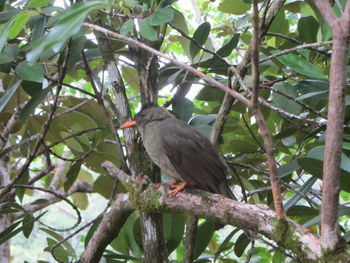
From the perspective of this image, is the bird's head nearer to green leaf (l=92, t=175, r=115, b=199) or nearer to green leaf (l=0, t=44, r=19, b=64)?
green leaf (l=92, t=175, r=115, b=199)

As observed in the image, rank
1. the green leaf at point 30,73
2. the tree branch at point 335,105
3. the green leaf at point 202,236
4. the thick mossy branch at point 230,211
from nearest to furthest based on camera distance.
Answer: the tree branch at point 335,105, the thick mossy branch at point 230,211, the green leaf at point 30,73, the green leaf at point 202,236

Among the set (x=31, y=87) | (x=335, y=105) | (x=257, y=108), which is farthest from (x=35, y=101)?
(x=335, y=105)

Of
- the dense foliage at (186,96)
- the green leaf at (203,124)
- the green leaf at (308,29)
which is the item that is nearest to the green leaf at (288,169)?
the dense foliage at (186,96)

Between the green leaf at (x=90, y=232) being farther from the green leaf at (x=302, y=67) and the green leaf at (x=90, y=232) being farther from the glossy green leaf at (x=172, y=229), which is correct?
the green leaf at (x=302, y=67)

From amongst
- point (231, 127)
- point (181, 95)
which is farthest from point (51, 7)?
point (231, 127)

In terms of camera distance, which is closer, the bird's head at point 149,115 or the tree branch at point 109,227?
the tree branch at point 109,227

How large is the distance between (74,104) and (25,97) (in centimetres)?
31

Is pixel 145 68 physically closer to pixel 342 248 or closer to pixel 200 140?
pixel 200 140

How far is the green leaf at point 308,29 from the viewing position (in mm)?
2400

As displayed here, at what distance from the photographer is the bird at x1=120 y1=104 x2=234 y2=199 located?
2482 millimetres

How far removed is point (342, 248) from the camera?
4.42 feet

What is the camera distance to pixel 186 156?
8.38ft

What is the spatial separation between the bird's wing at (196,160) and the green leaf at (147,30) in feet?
2.21

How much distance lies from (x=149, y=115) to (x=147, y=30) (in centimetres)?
82
